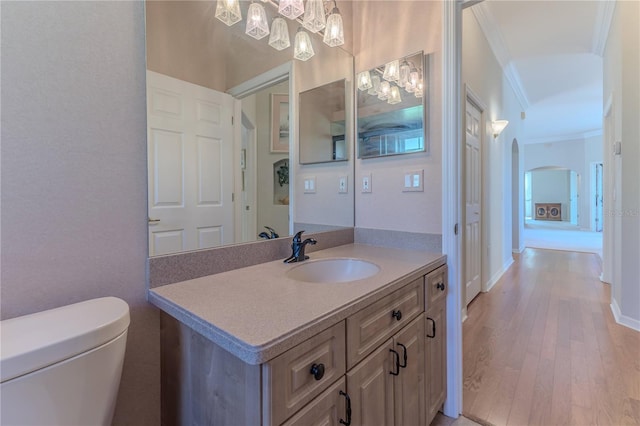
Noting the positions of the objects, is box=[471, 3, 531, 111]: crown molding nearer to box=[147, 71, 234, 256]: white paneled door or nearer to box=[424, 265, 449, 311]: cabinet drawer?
box=[424, 265, 449, 311]: cabinet drawer

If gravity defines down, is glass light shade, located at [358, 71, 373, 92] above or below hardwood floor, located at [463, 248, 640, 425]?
above

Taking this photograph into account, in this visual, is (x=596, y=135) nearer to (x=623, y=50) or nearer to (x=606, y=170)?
(x=606, y=170)

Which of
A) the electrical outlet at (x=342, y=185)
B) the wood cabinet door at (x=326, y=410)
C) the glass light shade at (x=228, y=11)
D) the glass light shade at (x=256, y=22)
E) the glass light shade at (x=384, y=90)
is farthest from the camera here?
the electrical outlet at (x=342, y=185)

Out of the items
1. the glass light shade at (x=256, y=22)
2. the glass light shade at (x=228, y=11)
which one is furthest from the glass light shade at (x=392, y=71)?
the glass light shade at (x=228, y=11)

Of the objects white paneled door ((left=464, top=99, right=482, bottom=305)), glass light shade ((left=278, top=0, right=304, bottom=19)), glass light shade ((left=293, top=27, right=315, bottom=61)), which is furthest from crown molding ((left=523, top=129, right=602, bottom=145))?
glass light shade ((left=278, top=0, right=304, bottom=19))

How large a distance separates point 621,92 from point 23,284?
154 inches

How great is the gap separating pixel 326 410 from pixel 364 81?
1704 mm

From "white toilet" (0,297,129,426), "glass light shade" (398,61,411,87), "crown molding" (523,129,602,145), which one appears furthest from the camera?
"crown molding" (523,129,602,145)

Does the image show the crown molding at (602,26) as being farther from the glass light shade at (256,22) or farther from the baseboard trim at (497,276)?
the glass light shade at (256,22)

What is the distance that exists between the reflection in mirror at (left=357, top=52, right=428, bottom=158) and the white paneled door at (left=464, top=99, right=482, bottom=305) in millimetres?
1299

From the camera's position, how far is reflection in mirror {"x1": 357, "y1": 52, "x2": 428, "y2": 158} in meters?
1.59

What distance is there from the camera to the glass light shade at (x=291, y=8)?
1.48 m

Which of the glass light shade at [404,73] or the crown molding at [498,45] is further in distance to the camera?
the crown molding at [498,45]

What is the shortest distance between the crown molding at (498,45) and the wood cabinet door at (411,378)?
2939mm
